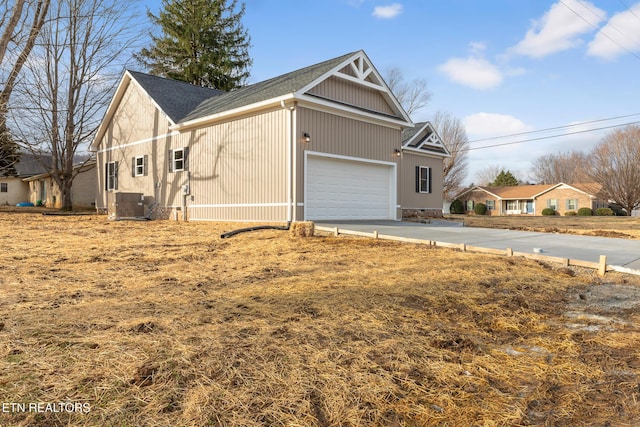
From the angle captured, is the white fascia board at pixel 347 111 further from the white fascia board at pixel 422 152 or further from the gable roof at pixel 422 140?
the gable roof at pixel 422 140

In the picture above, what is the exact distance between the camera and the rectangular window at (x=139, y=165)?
15945 mm

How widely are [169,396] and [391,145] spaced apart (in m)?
12.5

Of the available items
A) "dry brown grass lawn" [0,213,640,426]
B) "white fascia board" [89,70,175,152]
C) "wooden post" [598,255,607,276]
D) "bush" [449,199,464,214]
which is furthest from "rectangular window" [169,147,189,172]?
"bush" [449,199,464,214]

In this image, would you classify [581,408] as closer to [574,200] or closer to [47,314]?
[47,314]

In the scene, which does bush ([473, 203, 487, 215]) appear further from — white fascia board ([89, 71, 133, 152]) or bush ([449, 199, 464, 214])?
white fascia board ([89, 71, 133, 152])

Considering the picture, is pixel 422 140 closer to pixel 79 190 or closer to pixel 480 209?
pixel 79 190

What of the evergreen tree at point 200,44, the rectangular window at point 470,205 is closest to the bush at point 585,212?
the rectangular window at point 470,205

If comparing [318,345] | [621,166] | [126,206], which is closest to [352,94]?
[126,206]

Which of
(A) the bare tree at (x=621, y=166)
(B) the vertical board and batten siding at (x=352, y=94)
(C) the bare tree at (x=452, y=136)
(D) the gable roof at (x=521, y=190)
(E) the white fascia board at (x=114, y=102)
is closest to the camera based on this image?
(B) the vertical board and batten siding at (x=352, y=94)

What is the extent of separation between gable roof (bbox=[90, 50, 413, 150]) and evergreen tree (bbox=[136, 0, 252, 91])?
13.1m

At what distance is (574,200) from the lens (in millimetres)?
41969

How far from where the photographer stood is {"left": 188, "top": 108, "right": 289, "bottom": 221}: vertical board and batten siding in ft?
35.8

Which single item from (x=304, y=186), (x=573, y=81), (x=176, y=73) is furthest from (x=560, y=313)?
(x=176, y=73)

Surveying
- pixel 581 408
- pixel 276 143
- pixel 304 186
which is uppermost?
pixel 276 143
